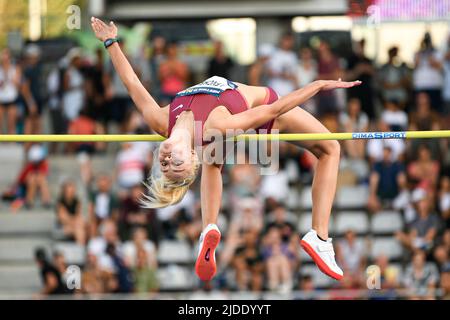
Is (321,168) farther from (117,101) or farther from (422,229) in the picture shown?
(117,101)

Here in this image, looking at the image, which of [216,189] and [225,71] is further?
[225,71]

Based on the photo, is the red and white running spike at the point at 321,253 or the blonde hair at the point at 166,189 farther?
the red and white running spike at the point at 321,253

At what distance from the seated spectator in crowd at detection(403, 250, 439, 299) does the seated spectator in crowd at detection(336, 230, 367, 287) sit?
541 millimetres

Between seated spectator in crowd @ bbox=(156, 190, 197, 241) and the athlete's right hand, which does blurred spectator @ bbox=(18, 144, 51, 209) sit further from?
the athlete's right hand

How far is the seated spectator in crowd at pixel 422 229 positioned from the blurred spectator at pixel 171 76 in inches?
133

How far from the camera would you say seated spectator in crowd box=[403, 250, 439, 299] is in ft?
51.4

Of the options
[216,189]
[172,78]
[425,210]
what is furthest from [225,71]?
[216,189]

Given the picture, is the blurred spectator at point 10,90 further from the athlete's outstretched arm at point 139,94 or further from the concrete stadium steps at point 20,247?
the athlete's outstretched arm at point 139,94

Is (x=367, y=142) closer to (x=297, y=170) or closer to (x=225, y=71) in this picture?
(x=297, y=170)

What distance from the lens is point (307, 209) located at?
55.4 ft

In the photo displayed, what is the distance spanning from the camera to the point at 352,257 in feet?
52.6

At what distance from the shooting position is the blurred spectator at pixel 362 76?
17.2m

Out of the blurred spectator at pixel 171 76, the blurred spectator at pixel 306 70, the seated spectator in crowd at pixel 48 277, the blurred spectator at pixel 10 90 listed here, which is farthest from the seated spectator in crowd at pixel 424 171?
the blurred spectator at pixel 10 90
